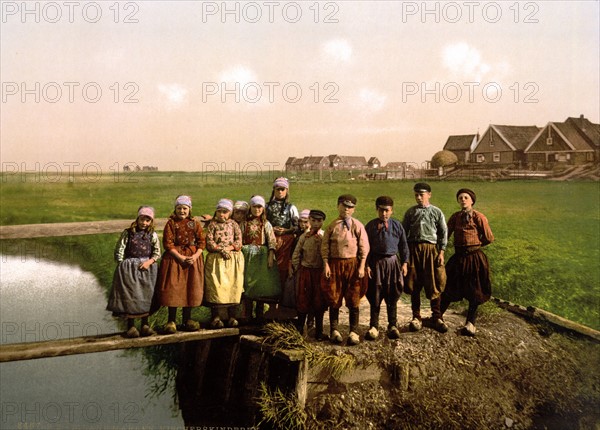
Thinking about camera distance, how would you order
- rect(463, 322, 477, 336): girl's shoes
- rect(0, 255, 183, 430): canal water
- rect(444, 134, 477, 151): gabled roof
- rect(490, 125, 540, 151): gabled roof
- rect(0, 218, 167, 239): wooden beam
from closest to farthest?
1. rect(463, 322, 477, 336): girl's shoes
2. rect(0, 255, 183, 430): canal water
3. rect(0, 218, 167, 239): wooden beam
4. rect(490, 125, 540, 151): gabled roof
5. rect(444, 134, 477, 151): gabled roof

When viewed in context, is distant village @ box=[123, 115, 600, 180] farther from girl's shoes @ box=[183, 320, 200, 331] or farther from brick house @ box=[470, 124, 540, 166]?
girl's shoes @ box=[183, 320, 200, 331]

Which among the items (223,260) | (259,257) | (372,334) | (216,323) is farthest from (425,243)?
(216,323)

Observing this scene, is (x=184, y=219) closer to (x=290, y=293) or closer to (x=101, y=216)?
(x=290, y=293)

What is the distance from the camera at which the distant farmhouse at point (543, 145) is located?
27.4 meters

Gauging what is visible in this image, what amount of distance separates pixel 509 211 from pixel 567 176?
690cm

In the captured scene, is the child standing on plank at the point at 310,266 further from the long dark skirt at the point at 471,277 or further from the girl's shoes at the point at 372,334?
the long dark skirt at the point at 471,277

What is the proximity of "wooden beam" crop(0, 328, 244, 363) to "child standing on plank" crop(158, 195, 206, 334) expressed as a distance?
0.27m

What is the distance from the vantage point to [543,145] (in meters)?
30.8

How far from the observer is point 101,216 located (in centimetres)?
2014

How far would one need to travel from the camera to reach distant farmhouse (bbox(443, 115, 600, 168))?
2741 centimetres

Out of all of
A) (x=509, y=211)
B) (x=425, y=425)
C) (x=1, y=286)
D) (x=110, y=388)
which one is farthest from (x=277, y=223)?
(x=509, y=211)

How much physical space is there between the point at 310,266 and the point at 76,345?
3.00 metres

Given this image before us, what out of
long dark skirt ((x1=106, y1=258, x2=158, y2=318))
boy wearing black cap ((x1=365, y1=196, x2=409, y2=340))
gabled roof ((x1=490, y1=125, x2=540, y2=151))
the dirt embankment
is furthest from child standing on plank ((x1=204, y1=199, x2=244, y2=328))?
gabled roof ((x1=490, y1=125, x2=540, y2=151))

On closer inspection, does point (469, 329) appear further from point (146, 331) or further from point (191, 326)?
point (146, 331)
